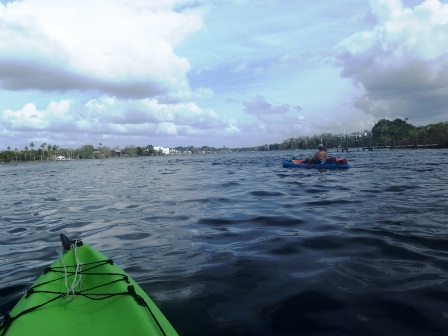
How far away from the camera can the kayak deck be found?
10.3 ft

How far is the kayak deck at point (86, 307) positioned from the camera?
313 cm

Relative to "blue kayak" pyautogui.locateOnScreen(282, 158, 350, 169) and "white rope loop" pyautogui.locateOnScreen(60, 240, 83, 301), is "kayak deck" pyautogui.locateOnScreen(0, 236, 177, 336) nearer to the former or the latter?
"white rope loop" pyautogui.locateOnScreen(60, 240, 83, 301)

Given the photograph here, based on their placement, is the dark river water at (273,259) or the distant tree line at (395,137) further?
the distant tree line at (395,137)

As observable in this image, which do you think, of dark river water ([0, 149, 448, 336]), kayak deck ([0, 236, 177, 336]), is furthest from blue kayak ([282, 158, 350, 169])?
kayak deck ([0, 236, 177, 336])

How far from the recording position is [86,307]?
371cm

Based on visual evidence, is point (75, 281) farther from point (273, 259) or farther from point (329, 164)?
point (329, 164)

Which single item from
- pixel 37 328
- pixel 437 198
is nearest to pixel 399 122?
pixel 437 198

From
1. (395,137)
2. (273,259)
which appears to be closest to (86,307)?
(273,259)

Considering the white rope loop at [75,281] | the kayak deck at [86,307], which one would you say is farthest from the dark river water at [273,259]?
the white rope loop at [75,281]

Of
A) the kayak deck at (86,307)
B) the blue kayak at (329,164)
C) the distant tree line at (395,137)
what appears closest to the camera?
the kayak deck at (86,307)

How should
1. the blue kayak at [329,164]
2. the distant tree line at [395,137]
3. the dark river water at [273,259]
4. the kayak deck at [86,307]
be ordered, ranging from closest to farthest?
the kayak deck at [86,307] → the dark river water at [273,259] → the blue kayak at [329,164] → the distant tree line at [395,137]

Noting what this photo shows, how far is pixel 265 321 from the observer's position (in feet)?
12.8

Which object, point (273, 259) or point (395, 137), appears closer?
point (273, 259)

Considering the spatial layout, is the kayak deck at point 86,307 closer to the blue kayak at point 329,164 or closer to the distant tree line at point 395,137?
the blue kayak at point 329,164
